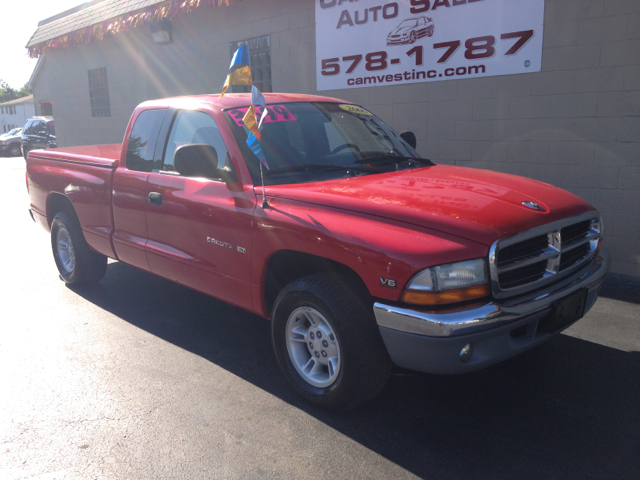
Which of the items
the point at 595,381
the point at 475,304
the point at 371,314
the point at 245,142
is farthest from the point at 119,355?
the point at 595,381

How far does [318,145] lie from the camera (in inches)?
150

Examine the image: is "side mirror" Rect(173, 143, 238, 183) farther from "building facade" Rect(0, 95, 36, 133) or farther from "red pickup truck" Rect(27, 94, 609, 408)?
"building facade" Rect(0, 95, 36, 133)

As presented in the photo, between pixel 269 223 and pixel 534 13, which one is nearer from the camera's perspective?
pixel 269 223

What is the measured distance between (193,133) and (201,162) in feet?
2.03

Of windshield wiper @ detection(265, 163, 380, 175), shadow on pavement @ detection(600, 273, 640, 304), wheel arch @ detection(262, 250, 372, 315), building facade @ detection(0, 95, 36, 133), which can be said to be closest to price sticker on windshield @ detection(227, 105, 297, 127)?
windshield wiper @ detection(265, 163, 380, 175)

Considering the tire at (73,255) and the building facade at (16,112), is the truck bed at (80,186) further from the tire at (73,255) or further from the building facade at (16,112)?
the building facade at (16,112)

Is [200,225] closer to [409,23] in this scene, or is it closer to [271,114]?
[271,114]

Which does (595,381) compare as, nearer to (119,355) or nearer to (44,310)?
(119,355)

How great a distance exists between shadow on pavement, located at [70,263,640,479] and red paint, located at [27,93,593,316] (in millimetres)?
592

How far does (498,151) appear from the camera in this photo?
6.44m

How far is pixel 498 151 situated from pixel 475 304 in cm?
434

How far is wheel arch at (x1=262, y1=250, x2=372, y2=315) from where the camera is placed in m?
2.95

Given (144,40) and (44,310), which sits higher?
(144,40)

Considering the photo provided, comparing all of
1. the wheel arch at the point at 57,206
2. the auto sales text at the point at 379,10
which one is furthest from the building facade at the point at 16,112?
the wheel arch at the point at 57,206
